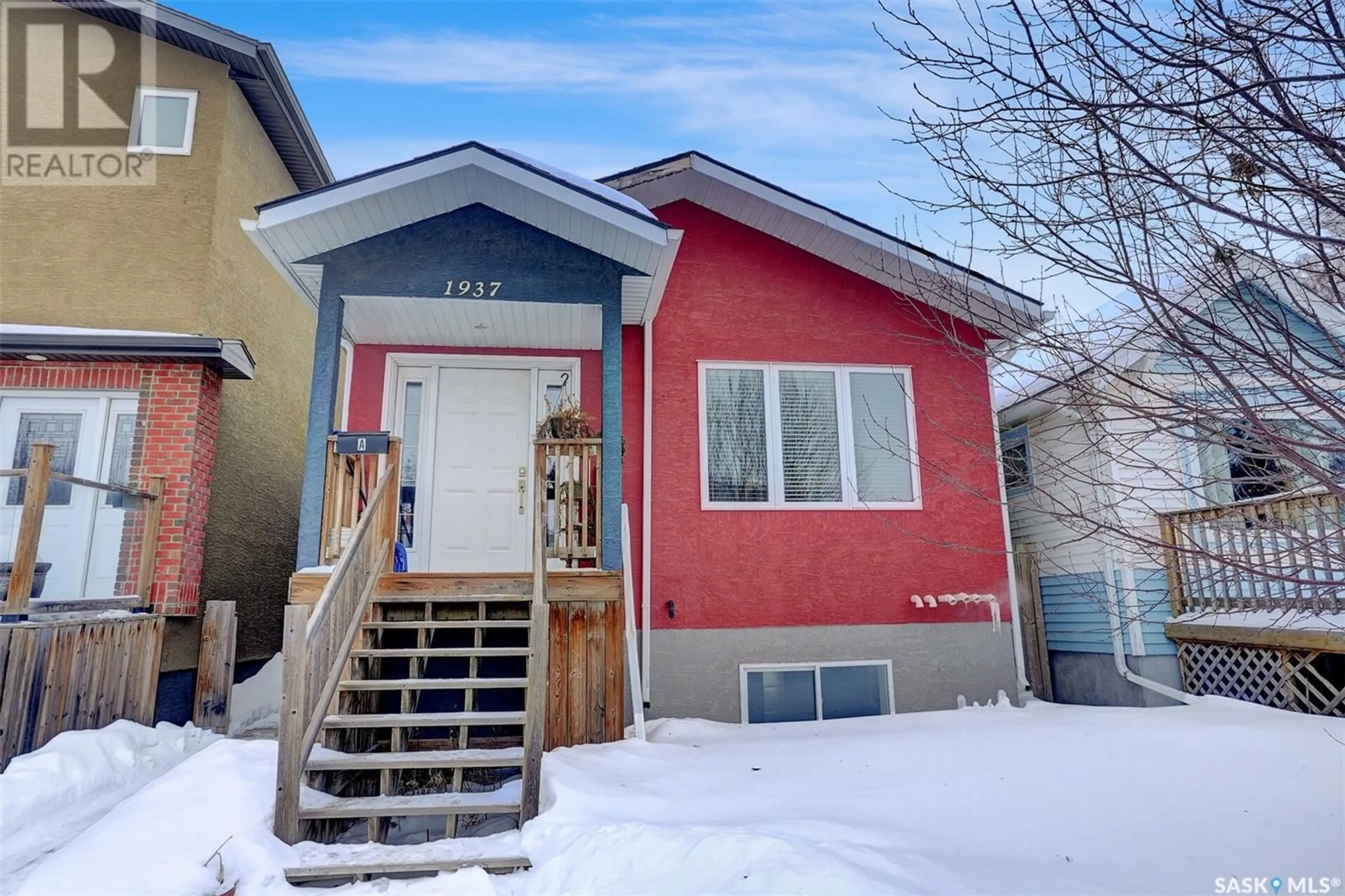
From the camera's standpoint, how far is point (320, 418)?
5.96 metres

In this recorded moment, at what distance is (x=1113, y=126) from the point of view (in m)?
2.56

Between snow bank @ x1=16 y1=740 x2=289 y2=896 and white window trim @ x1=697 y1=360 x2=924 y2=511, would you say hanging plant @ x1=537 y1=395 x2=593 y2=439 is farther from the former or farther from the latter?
snow bank @ x1=16 y1=740 x2=289 y2=896

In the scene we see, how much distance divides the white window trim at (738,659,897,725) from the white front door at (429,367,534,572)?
2352 mm

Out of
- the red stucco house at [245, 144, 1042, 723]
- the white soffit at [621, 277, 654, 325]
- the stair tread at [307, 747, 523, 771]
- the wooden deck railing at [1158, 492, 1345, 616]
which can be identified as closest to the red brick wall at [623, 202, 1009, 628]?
the red stucco house at [245, 144, 1042, 723]

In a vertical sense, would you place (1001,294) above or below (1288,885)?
above

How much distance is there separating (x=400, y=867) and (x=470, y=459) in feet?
15.1

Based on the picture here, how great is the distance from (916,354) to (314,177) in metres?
8.63

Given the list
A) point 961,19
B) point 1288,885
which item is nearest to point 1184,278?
point 961,19

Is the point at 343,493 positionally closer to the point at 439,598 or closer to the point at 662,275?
the point at 439,598

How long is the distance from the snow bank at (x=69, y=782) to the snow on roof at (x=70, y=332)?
3424 mm

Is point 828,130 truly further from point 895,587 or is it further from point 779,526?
point 895,587

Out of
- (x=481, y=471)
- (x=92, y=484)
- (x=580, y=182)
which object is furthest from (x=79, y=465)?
(x=580, y=182)

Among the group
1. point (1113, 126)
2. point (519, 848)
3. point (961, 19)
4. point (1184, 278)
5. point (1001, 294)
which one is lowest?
point (519, 848)

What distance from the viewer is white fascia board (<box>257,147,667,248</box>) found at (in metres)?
5.79
